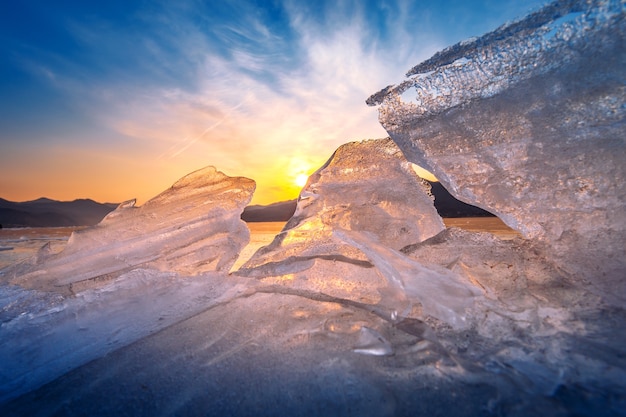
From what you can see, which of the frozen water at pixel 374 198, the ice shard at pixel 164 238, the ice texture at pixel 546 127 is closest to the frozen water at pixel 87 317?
the ice shard at pixel 164 238

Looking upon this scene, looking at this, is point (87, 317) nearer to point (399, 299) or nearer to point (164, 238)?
point (164, 238)

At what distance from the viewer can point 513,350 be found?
1.27 metres

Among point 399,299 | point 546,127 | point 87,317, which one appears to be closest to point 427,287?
point 399,299

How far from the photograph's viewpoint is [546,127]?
6.29ft

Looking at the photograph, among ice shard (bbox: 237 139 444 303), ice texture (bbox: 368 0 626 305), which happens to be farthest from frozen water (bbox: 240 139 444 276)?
ice texture (bbox: 368 0 626 305)

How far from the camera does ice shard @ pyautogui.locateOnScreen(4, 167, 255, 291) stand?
2527mm

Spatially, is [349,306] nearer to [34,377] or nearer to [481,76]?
[34,377]

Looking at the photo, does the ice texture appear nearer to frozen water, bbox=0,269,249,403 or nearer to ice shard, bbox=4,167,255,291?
ice shard, bbox=4,167,255,291

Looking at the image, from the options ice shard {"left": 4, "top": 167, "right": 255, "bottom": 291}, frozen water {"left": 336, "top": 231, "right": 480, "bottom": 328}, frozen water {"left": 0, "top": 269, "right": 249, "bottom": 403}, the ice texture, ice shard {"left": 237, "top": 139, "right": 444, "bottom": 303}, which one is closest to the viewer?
frozen water {"left": 0, "top": 269, "right": 249, "bottom": 403}

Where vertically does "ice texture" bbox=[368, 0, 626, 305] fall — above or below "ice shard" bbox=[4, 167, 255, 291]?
above

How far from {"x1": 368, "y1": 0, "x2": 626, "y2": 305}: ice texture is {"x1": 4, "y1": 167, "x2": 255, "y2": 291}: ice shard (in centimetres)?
189

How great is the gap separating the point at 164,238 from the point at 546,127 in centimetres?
310

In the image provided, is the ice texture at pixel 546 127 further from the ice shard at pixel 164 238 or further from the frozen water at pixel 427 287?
the ice shard at pixel 164 238

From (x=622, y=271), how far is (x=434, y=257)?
1015mm
